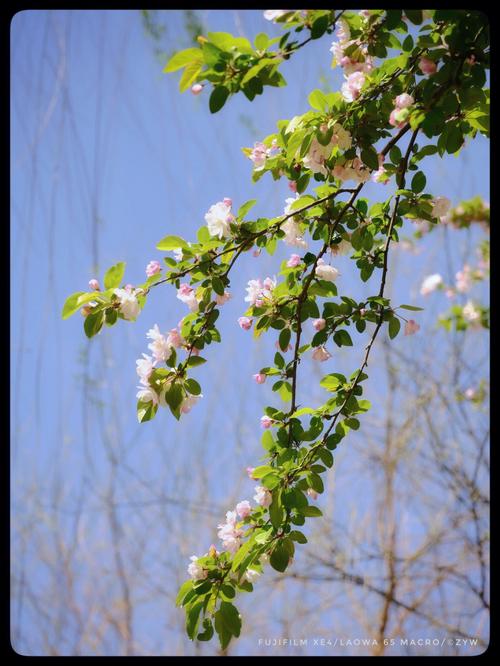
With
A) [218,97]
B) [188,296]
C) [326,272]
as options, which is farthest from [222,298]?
[218,97]

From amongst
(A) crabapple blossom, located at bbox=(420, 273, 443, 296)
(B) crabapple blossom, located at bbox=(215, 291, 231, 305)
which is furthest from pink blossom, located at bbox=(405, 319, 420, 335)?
(A) crabapple blossom, located at bbox=(420, 273, 443, 296)

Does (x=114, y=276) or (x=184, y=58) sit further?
(x=114, y=276)

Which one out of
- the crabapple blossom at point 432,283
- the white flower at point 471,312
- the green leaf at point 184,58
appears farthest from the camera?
the crabapple blossom at point 432,283

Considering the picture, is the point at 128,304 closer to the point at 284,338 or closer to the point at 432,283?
the point at 284,338

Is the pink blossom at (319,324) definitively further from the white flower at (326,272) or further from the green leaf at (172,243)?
the green leaf at (172,243)

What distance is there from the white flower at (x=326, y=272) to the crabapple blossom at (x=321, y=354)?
95mm

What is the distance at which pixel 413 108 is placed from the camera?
0.80 meters

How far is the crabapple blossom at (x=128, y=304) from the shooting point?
87 centimetres

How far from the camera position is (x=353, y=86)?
0.84m

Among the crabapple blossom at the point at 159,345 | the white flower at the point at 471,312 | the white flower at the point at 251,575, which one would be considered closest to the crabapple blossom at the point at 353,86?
the crabapple blossom at the point at 159,345

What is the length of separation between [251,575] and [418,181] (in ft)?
1.82
